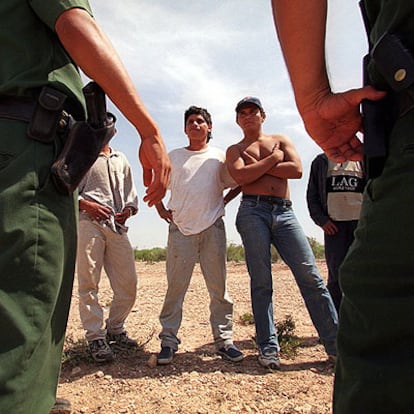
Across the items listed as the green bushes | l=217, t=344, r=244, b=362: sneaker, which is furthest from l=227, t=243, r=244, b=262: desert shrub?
l=217, t=344, r=244, b=362: sneaker

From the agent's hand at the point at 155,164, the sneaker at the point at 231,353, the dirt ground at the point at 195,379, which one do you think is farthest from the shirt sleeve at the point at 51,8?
the sneaker at the point at 231,353

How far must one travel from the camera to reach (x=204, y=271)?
4.00m

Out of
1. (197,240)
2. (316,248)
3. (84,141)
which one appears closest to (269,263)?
(197,240)

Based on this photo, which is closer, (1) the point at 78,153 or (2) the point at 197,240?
(1) the point at 78,153

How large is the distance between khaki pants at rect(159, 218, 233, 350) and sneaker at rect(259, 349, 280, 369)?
0.40 m

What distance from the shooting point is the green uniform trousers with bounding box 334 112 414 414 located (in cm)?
79

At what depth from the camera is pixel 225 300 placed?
12.9 feet

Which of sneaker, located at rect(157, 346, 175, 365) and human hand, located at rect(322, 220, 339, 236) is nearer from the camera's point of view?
sneaker, located at rect(157, 346, 175, 365)

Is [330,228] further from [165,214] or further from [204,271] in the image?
[165,214]

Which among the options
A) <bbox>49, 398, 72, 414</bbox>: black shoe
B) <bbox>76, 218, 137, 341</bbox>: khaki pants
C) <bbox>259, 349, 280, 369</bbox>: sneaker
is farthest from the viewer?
<bbox>76, 218, 137, 341</bbox>: khaki pants

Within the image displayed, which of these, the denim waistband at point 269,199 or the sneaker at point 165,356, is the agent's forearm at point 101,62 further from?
the sneaker at point 165,356

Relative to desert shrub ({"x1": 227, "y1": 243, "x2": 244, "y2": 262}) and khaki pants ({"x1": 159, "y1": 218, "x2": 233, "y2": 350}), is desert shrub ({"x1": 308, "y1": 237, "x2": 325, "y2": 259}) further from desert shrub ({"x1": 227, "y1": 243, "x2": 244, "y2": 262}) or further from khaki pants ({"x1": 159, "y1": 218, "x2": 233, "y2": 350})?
khaki pants ({"x1": 159, "y1": 218, "x2": 233, "y2": 350})

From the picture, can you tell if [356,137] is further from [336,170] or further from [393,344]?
[336,170]

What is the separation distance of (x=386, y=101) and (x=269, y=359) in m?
2.84
